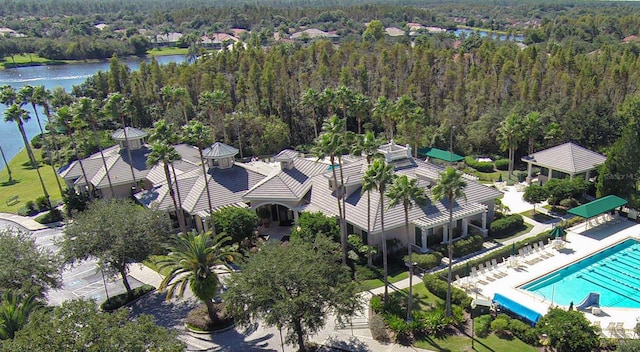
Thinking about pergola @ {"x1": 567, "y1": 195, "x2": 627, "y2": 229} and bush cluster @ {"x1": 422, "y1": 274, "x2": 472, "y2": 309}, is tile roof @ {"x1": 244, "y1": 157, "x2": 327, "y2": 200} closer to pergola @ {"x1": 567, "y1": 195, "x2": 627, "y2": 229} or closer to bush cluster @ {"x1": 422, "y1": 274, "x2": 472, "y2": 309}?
bush cluster @ {"x1": 422, "y1": 274, "x2": 472, "y2": 309}

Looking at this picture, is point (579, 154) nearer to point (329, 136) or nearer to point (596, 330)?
point (596, 330)

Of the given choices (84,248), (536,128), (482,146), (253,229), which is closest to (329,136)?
(253,229)

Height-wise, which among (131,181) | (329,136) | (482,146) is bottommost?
(482,146)

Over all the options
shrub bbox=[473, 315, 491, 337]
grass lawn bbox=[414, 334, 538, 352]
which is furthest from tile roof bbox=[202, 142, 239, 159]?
shrub bbox=[473, 315, 491, 337]

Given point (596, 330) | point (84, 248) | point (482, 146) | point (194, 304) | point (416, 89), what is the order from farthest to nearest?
point (416, 89) → point (482, 146) → point (194, 304) → point (84, 248) → point (596, 330)

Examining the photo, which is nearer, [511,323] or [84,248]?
[511,323]

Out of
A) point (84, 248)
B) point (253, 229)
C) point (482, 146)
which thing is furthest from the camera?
point (482, 146)
